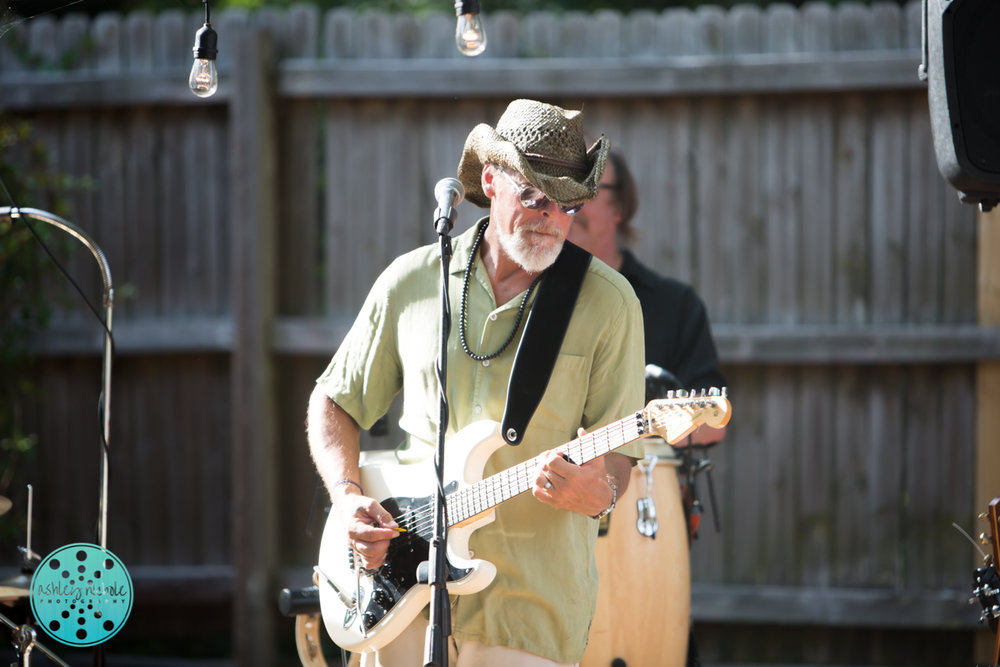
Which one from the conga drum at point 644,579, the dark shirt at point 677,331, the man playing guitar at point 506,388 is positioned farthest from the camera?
the dark shirt at point 677,331

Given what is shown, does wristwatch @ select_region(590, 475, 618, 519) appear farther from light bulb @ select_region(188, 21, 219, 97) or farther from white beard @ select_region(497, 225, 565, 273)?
light bulb @ select_region(188, 21, 219, 97)

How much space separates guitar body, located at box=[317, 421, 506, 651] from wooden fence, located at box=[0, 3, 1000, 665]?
2.33 metres

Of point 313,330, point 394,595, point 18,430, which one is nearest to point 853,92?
point 313,330

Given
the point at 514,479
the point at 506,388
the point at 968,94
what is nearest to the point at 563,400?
the point at 506,388

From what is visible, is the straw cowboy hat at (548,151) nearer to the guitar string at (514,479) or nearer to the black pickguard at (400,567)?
the guitar string at (514,479)

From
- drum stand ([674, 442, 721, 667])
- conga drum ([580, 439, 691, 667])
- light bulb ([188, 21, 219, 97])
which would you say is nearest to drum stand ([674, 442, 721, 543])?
drum stand ([674, 442, 721, 667])

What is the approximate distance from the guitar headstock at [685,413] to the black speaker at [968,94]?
3.19 ft

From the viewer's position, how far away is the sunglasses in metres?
2.54

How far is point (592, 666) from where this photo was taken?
11.0ft

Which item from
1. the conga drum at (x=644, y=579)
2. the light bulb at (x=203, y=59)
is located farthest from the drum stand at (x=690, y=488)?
the light bulb at (x=203, y=59)

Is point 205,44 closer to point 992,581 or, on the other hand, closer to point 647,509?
point 647,509

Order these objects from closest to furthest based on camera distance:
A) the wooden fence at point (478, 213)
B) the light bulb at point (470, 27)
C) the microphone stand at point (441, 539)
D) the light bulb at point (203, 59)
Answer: the microphone stand at point (441, 539) → the light bulb at point (470, 27) → the light bulb at point (203, 59) → the wooden fence at point (478, 213)

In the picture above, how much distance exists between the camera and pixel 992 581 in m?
2.72

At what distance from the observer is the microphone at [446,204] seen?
7.57ft
